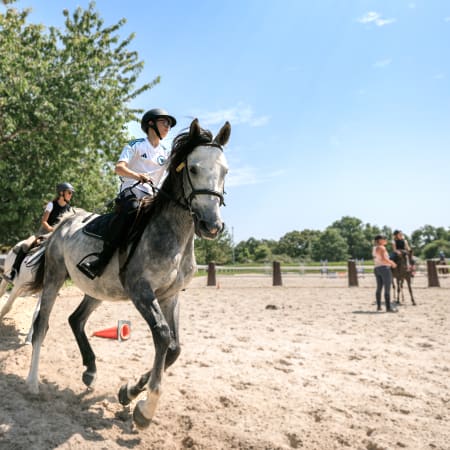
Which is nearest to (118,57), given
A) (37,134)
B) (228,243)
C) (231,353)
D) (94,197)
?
(37,134)

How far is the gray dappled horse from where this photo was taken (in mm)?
3270

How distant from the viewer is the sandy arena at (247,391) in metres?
3.34

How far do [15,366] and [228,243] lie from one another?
6249cm

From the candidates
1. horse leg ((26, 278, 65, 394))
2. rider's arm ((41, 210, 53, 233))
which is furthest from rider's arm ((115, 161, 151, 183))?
rider's arm ((41, 210, 53, 233))

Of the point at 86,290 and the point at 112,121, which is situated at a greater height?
the point at 112,121

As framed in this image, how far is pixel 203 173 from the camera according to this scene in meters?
3.29

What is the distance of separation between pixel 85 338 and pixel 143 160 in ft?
7.55

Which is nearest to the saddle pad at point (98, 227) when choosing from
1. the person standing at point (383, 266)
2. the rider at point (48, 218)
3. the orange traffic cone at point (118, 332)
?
the rider at point (48, 218)

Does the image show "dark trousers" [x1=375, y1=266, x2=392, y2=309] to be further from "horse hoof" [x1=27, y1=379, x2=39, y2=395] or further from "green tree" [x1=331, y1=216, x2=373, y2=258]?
"green tree" [x1=331, y1=216, x2=373, y2=258]

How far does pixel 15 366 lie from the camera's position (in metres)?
4.80

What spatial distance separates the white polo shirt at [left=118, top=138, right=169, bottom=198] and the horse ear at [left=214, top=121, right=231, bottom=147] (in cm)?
67

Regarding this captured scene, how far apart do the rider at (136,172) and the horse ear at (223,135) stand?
23.6 inches

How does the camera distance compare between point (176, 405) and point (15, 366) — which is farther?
point (15, 366)

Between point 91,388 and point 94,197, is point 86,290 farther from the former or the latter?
point 94,197
